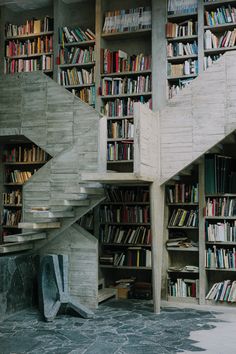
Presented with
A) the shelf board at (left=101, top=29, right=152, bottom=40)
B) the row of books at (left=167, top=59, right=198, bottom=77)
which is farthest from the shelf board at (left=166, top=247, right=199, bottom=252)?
the shelf board at (left=101, top=29, right=152, bottom=40)

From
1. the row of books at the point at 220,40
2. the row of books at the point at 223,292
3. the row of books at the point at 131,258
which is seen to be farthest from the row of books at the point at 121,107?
the row of books at the point at 223,292

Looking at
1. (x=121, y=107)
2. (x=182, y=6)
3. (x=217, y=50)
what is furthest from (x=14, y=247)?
(x=182, y=6)

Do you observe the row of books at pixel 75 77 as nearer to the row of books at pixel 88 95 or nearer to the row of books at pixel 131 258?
the row of books at pixel 88 95

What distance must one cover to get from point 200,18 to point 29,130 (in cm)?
320

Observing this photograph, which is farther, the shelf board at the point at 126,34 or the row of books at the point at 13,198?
the row of books at the point at 13,198

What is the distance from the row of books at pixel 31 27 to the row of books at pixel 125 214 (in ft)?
11.1

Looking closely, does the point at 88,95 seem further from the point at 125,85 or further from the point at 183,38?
the point at 183,38

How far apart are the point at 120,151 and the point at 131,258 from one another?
67.5 inches

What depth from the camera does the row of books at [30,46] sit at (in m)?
8.85

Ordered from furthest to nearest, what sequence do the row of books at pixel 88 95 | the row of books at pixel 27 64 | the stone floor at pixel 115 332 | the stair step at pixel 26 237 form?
the row of books at pixel 27 64
the row of books at pixel 88 95
the stair step at pixel 26 237
the stone floor at pixel 115 332

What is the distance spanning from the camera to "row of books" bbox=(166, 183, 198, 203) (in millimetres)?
7582

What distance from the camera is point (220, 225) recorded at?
7328mm

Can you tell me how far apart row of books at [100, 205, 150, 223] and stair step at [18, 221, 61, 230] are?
1.02 m

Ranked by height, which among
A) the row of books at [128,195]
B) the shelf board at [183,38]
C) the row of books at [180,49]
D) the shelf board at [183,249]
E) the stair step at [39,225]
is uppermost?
the shelf board at [183,38]
